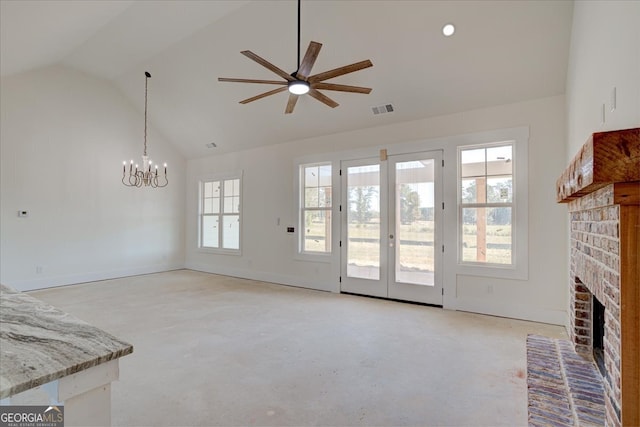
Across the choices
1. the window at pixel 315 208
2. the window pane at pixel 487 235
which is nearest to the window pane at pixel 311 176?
the window at pixel 315 208

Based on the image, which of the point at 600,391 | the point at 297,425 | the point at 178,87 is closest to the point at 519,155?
the point at 600,391

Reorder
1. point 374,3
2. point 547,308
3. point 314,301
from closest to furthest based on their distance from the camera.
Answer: point 374,3 < point 547,308 < point 314,301

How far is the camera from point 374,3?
3.75 meters

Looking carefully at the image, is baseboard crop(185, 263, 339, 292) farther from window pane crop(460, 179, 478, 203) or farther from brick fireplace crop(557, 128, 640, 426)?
brick fireplace crop(557, 128, 640, 426)

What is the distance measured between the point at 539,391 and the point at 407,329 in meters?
1.89

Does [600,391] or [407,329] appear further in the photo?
[407,329]

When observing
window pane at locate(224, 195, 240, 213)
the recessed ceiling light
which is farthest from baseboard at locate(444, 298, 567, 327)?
window pane at locate(224, 195, 240, 213)

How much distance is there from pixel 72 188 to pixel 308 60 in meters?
5.90

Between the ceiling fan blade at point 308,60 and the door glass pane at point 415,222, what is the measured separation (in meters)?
2.70

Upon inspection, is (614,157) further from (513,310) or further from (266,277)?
(266,277)

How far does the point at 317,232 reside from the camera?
620cm

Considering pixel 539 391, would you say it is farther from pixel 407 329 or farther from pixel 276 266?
pixel 276 266

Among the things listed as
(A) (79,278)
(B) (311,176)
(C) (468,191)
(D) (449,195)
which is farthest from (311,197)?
(A) (79,278)

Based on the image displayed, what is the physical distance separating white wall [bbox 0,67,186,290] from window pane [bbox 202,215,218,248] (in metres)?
0.87
